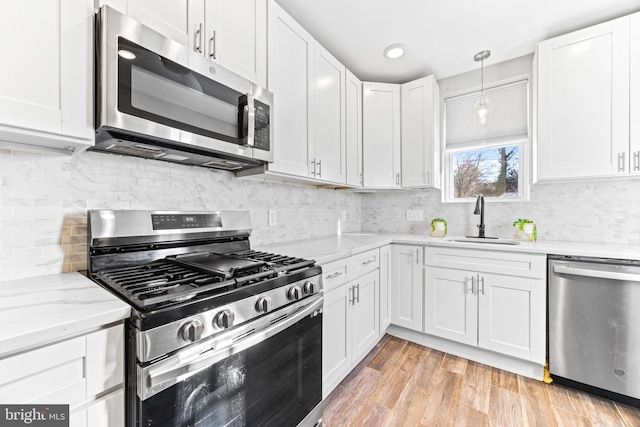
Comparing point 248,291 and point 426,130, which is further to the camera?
point 426,130

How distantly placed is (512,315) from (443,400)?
0.84m

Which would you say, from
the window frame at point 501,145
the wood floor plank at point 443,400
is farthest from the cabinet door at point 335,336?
the window frame at point 501,145

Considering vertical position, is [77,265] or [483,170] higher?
[483,170]

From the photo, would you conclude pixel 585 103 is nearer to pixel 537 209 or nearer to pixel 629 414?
pixel 537 209

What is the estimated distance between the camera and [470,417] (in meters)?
1.61

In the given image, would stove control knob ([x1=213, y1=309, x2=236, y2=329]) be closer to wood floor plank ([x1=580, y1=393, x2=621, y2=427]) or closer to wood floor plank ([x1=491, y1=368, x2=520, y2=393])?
wood floor plank ([x1=491, y1=368, x2=520, y2=393])

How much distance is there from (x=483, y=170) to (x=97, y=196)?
3.12 m

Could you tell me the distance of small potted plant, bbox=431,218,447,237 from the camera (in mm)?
2754

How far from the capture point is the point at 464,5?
1.86m

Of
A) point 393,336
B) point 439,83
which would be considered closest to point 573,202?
point 439,83

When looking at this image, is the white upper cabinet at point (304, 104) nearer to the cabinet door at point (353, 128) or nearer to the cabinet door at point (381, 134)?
the cabinet door at point (353, 128)

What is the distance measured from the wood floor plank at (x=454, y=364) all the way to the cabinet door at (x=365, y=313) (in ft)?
Answer: 1.87

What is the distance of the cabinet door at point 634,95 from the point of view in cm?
185

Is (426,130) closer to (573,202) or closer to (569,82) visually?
(569,82)
